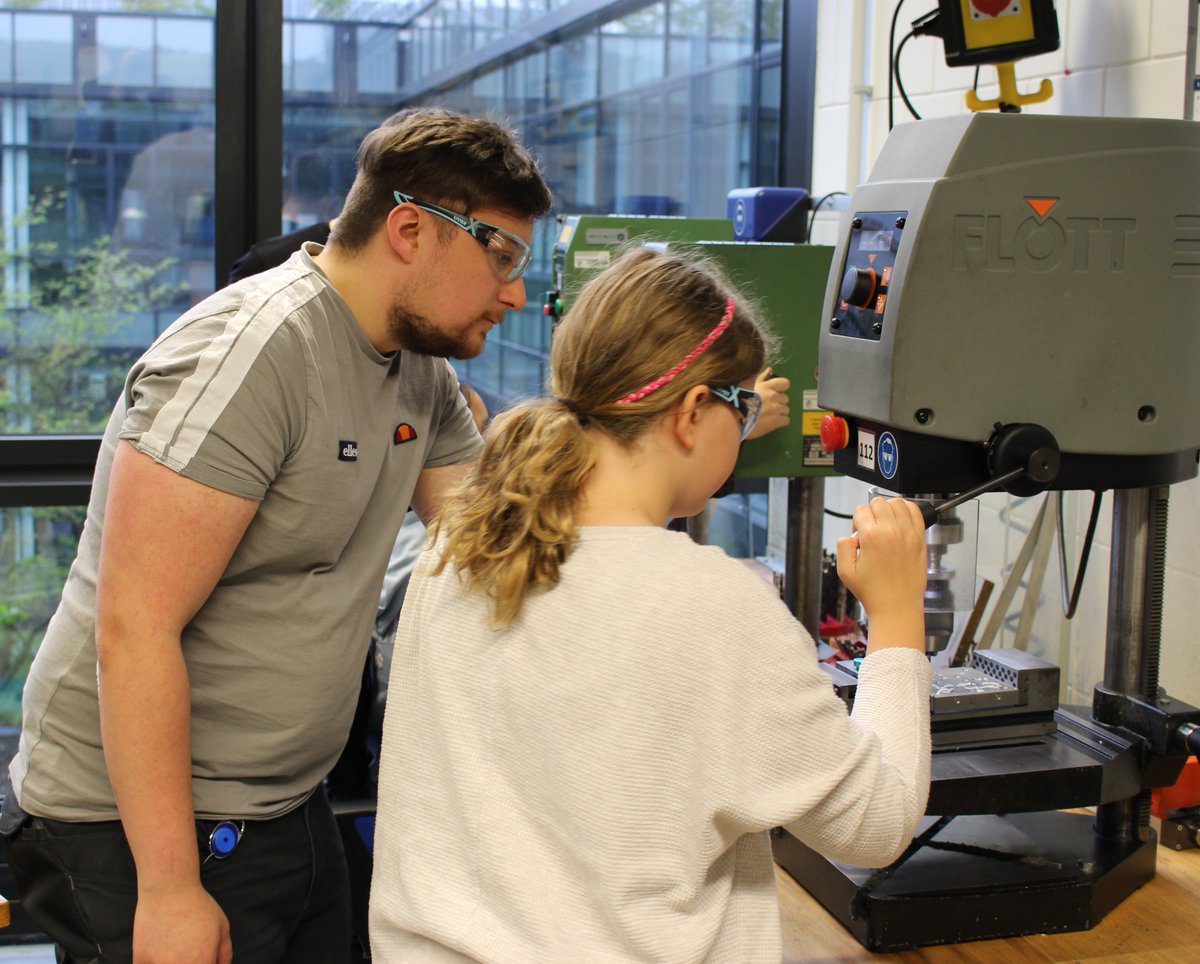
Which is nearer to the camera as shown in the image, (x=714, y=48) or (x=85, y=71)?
(x=85, y=71)

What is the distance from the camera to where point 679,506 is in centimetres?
109

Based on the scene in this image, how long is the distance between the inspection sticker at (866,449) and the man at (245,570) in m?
0.42

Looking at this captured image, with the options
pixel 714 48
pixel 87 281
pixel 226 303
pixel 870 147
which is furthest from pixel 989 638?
pixel 87 281

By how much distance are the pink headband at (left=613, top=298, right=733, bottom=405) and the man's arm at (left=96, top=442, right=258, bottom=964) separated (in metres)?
0.41

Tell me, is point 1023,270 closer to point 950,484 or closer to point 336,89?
point 950,484

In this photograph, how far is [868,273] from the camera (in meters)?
1.33

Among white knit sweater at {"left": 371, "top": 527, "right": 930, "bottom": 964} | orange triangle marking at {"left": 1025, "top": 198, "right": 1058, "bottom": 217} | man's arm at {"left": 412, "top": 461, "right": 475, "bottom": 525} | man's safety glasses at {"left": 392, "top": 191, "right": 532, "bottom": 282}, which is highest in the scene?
orange triangle marking at {"left": 1025, "top": 198, "right": 1058, "bottom": 217}

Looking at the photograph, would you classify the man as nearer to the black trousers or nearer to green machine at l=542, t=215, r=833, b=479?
the black trousers

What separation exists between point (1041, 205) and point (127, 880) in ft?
3.86

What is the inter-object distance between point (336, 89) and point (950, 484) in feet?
7.06

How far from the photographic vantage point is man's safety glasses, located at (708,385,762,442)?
1078mm

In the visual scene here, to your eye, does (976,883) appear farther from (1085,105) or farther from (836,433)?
(1085,105)

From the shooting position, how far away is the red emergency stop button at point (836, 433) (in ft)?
4.68

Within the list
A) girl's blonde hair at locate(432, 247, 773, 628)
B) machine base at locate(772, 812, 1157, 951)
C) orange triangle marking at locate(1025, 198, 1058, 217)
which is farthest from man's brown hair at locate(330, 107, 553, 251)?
machine base at locate(772, 812, 1157, 951)
